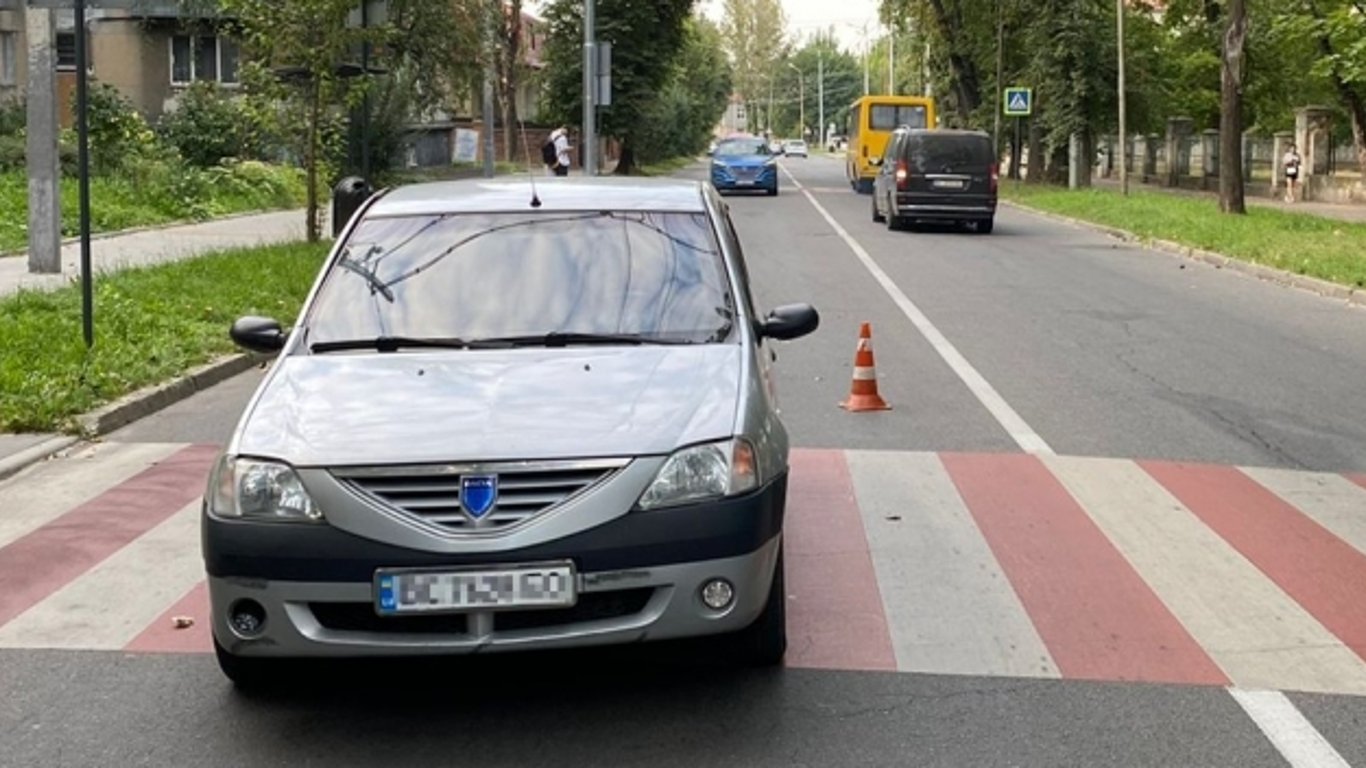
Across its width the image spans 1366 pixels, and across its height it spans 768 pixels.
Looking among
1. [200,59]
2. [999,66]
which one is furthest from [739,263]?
[999,66]

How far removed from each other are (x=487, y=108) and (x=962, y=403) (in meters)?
27.0

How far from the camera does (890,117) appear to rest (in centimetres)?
4825

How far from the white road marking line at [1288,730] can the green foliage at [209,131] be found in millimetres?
30545

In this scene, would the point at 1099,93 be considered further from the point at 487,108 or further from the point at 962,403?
the point at 962,403

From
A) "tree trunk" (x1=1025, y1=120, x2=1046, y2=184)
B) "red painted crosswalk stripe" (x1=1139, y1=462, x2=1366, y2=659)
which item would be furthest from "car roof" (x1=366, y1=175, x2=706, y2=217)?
"tree trunk" (x1=1025, y1=120, x2=1046, y2=184)

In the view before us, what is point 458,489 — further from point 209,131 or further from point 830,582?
point 209,131

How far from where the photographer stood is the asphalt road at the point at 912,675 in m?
4.92

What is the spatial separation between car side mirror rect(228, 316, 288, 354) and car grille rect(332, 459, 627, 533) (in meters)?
1.62

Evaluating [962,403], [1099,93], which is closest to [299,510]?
[962,403]

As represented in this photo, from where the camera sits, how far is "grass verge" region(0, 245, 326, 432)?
1034 cm

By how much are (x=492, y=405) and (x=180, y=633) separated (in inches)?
70.8

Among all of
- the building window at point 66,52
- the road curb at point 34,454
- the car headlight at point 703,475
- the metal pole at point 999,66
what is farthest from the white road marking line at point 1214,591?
the metal pole at point 999,66

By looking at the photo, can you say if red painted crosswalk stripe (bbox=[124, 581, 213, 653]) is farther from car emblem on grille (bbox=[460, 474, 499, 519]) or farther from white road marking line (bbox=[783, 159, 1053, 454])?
white road marking line (bbox=[783, 159, 1053, 454])

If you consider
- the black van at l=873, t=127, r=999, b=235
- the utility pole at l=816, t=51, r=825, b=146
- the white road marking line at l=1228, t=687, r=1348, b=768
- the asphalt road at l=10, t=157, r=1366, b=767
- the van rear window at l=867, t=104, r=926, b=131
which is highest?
the utility pole at l=816, t=51, r=825, b=146
